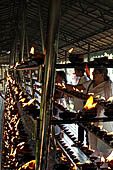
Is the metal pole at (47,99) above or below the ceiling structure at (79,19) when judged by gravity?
below

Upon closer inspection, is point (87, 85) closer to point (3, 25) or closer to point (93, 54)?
point (93, 54)

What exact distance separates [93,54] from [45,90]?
10457 mm

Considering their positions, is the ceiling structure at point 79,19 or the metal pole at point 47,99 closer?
the metal pole at point 47,99

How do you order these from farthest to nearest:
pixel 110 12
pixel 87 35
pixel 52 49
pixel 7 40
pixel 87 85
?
pixel 7 40, pixel 87 35, pixel 110 12, pixel 87 85, pixel 52 49

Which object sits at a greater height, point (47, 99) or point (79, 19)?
point (79, 19)

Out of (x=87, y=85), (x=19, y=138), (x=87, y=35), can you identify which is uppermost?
(x=87, y=35)

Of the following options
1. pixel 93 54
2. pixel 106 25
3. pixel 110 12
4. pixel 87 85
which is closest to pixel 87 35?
pixel 93 54

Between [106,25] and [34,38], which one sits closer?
[106,25]

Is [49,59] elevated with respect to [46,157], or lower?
elevated

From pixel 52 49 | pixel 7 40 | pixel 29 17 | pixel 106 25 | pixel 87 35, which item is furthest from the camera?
pixel 7 40

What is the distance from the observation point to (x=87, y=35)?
420 inches

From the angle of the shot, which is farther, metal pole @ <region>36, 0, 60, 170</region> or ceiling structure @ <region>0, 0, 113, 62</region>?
ceiling structure @ <region>0, 0, 113, 62</region>

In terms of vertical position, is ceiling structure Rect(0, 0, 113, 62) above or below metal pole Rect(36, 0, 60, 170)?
above

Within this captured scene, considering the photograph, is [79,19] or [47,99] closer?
[47,99]
